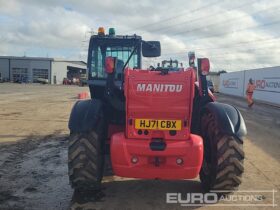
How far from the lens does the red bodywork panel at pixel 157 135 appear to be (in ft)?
18.3

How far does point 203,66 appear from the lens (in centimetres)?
624

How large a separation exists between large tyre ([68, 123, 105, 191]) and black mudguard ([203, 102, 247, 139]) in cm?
182

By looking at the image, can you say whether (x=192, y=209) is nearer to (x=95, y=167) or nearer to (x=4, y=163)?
(x=95, y=167)

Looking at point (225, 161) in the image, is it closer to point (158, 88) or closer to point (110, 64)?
point (158, 88)

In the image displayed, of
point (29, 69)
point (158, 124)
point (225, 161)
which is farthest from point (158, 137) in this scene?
point (29, 69)

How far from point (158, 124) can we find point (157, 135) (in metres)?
0.15

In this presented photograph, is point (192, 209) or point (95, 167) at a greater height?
point (95, 167)

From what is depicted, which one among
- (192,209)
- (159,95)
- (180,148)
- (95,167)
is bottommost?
(192,209)

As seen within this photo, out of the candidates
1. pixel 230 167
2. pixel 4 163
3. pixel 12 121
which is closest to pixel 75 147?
pixel 230 167

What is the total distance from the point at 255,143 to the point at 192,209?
619 centimetres

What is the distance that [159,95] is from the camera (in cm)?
586

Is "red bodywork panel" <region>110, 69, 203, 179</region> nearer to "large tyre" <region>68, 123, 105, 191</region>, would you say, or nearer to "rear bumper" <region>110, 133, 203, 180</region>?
"rear bumper" <region>110, 133, 203, 180</region>

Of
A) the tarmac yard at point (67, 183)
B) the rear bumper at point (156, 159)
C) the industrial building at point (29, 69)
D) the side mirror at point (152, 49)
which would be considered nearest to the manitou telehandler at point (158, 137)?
the rear bumper at point (156, 159)

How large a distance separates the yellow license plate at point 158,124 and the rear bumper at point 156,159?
0.79 ft
